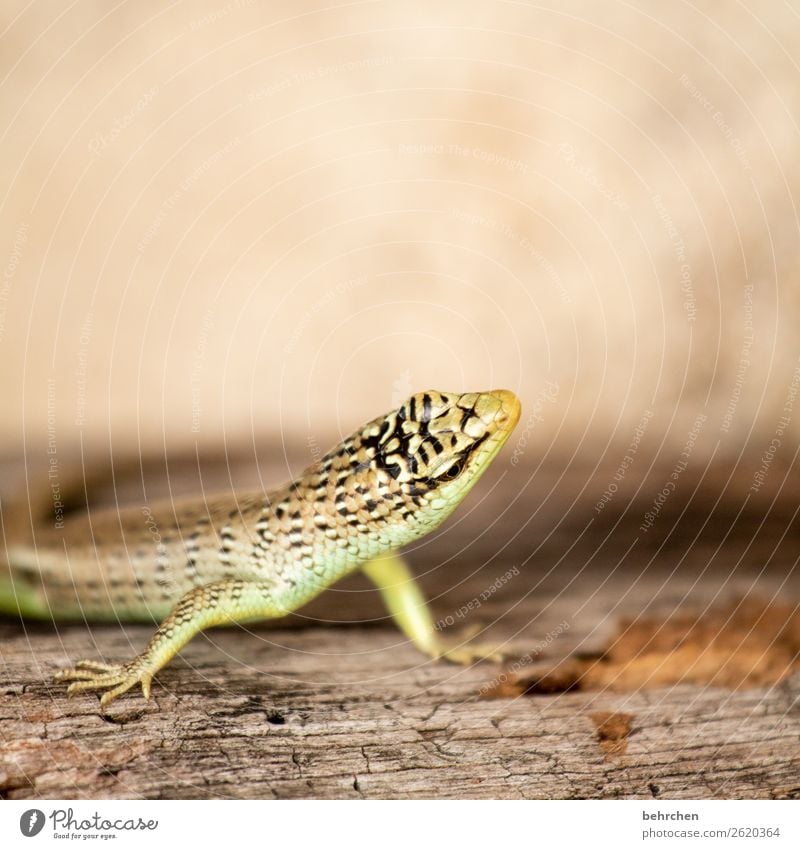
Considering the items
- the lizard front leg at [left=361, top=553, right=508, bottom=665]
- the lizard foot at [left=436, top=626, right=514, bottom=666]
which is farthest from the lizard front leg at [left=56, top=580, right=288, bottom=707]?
the lizard foot at [left=436, top=626, right=514, bottom=666]

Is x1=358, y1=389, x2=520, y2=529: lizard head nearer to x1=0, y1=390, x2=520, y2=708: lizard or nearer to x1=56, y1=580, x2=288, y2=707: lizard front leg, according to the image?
x1=0, y1=390, x2=520, y2=708: lizard

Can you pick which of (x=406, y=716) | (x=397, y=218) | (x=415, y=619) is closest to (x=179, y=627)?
(x=406, y=716)

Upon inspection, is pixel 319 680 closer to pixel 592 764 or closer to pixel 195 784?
pixel 195 784

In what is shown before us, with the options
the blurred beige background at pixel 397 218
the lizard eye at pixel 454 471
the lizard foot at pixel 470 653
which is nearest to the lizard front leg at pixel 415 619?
the lizard foot at pixel 470 653

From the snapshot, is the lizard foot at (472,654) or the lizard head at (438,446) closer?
the lizard head at (438,446)

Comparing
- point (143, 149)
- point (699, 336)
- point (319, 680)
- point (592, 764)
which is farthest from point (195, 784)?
point (699, 336)

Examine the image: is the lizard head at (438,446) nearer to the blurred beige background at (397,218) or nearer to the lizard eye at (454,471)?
the lizard eye at (454,471)
